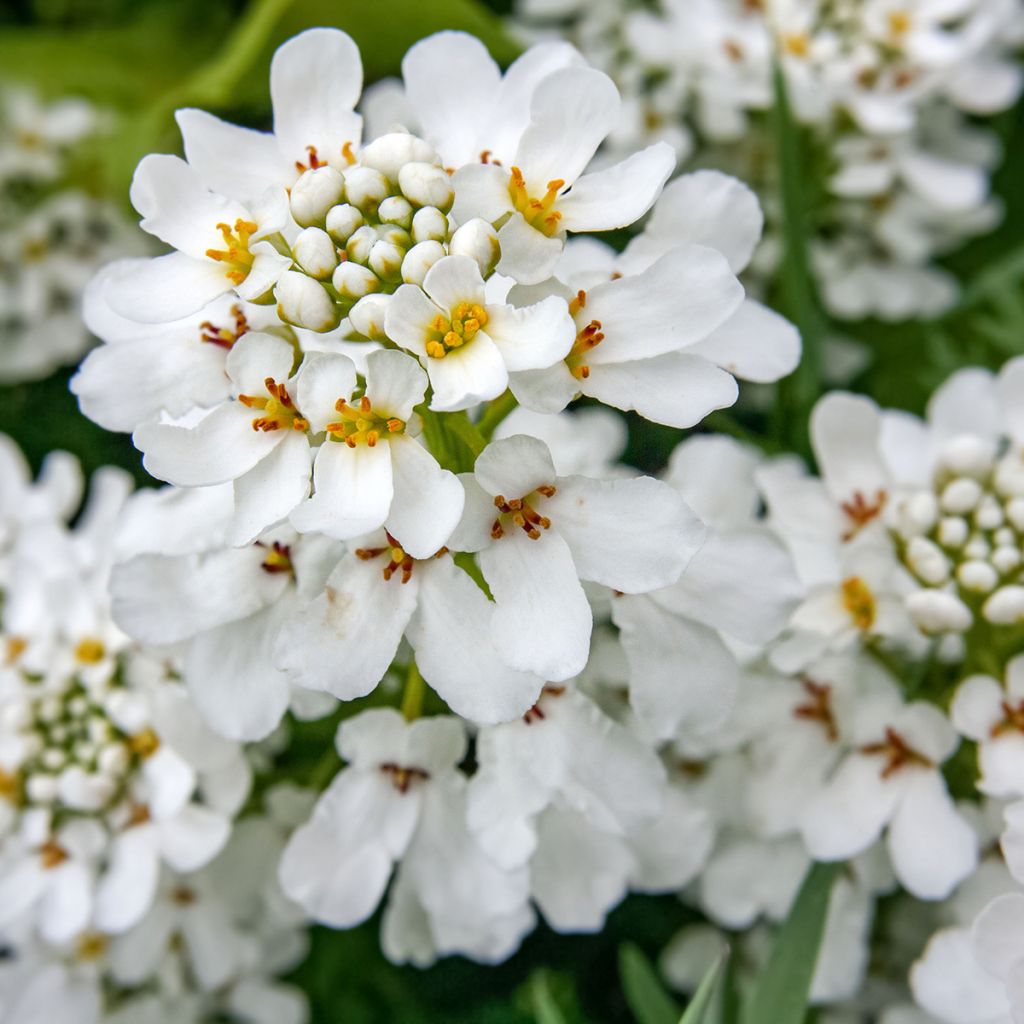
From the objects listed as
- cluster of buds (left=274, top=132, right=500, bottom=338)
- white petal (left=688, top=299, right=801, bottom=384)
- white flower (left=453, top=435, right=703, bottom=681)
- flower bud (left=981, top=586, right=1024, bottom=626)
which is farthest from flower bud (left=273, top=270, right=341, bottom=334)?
flower bud (left=981, top=586, right=1024, bottom=626)

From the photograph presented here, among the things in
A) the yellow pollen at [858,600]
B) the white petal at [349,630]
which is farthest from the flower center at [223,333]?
the yellow pollen at [858,600]

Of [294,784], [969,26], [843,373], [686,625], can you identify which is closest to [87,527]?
[294,784]

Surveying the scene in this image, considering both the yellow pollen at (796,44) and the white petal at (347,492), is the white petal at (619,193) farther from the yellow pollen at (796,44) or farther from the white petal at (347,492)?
the yellow pollen at (796,44)

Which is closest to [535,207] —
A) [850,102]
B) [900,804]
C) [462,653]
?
[462,653]

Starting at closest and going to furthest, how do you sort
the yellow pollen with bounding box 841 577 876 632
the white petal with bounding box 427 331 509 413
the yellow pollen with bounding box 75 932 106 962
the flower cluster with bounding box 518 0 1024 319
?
the white petal with bounding box 427 331 509 413 → the yellow pollen with bounding box 841 577 876 632 → the yellow pollen with bounding box 75 932 106 962 → the flower cluster with bounding box 518 0 1024 319

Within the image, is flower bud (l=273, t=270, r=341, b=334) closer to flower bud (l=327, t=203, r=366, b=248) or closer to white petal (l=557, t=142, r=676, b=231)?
flower bud (l=327, t=203, r=366, b=248)
